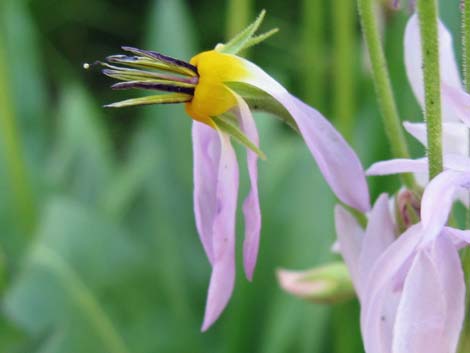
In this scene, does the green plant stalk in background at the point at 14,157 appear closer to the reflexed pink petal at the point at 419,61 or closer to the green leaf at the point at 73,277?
the green leaf at the point at 73,277

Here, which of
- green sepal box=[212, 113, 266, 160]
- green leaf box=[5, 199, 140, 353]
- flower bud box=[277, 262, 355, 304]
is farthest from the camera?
green leaf box=[5, 199, 140, 353]

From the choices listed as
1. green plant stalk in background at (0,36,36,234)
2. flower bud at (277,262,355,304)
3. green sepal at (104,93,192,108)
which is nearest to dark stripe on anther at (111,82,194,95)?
green sepal at (104,93,192,108)

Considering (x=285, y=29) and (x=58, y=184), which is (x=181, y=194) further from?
(x=285, y=29)

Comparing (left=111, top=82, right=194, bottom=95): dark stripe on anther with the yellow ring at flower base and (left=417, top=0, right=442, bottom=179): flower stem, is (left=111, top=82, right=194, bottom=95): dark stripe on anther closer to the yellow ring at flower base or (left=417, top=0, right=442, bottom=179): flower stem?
the yellow ring at flower base

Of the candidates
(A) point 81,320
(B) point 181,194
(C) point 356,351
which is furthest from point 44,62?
(C) point 356,351

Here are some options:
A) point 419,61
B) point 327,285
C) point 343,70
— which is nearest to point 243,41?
point 419,61

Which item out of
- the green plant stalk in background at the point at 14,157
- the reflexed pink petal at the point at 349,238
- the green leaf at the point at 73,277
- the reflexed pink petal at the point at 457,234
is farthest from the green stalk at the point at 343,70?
the reflexed pink petal at the point at 457,234
